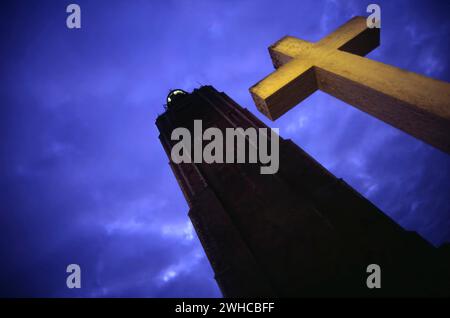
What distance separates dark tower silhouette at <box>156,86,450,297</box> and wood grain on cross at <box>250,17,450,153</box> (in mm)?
5014

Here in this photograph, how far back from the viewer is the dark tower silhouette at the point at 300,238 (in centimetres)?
579

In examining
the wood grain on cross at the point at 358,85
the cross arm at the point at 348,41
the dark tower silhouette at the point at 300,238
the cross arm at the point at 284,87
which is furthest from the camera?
the dark tower silhouette at the point at 300,238

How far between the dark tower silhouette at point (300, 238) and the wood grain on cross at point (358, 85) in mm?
5014

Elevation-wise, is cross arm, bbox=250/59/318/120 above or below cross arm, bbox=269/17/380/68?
below

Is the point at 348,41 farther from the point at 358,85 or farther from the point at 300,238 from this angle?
the point at 300,238

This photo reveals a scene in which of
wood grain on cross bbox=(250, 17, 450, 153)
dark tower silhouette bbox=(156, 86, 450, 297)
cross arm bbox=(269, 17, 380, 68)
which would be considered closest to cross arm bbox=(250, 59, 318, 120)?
wood grain on cross bbox=(250, 17, 450, 153)

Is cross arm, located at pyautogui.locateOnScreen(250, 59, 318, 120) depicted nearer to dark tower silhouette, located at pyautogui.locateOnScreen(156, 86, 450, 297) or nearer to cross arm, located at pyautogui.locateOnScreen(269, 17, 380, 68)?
cross arm, located at pyautogui.locateOnScreen(269, 17, 380, 68)

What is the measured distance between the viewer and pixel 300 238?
740 centimetres

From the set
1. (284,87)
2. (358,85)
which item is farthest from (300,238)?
(358,85)

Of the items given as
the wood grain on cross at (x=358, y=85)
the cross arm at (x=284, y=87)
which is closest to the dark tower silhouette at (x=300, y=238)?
the wood grain on cross at (x=358, y=85)

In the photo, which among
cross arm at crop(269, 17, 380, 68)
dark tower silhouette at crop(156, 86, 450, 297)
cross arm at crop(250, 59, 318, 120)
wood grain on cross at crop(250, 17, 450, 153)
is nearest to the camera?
wood grain on cross at crop(250, 17, 450, 153)

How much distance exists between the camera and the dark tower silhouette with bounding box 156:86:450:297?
579 centimetres

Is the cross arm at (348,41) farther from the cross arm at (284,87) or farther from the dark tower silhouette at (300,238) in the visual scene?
the dark tower silhouette at (300,238)

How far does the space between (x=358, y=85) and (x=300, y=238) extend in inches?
243
